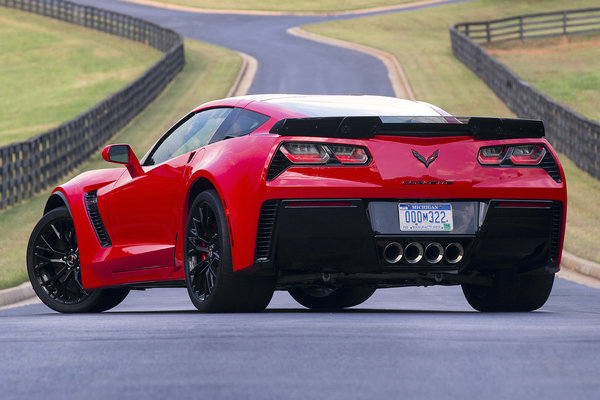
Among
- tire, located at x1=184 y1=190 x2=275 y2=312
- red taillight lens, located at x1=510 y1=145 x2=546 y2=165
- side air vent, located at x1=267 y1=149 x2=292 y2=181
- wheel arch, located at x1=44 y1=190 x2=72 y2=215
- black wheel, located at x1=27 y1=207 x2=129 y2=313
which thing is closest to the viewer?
side air vent, located at x1=267 y1=149 x2=292 y2=181

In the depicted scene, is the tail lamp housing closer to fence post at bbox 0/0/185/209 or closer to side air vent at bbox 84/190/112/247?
side air vent at bbox 84/190/112/247

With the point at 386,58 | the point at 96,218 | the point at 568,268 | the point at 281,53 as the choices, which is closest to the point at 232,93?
the point at 386,58

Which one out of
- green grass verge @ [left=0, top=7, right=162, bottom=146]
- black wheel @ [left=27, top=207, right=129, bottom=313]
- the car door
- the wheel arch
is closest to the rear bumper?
the car door

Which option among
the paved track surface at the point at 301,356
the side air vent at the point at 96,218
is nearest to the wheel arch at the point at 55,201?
the side air vent at the point at 96,218

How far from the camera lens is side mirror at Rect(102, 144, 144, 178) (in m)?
9.10

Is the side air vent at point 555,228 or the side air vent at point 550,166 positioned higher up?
the side air vent at point 550,166

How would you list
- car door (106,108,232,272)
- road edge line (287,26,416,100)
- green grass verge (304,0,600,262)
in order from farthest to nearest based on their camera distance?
road edge line (287,26,416,100) → green grass verge (304,0,600,262) → car door (106,108,232,272)

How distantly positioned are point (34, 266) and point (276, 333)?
12.3ft

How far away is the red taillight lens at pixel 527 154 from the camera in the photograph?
808cm

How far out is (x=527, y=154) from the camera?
8133 millimetres

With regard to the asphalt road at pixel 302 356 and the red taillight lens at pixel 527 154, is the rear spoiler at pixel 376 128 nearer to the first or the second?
the red taillight lens at pixel 527 154

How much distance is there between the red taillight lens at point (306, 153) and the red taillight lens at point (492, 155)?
3.47 feet

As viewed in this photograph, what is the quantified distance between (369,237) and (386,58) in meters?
48.7

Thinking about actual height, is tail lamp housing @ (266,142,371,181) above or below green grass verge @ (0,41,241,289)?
above
